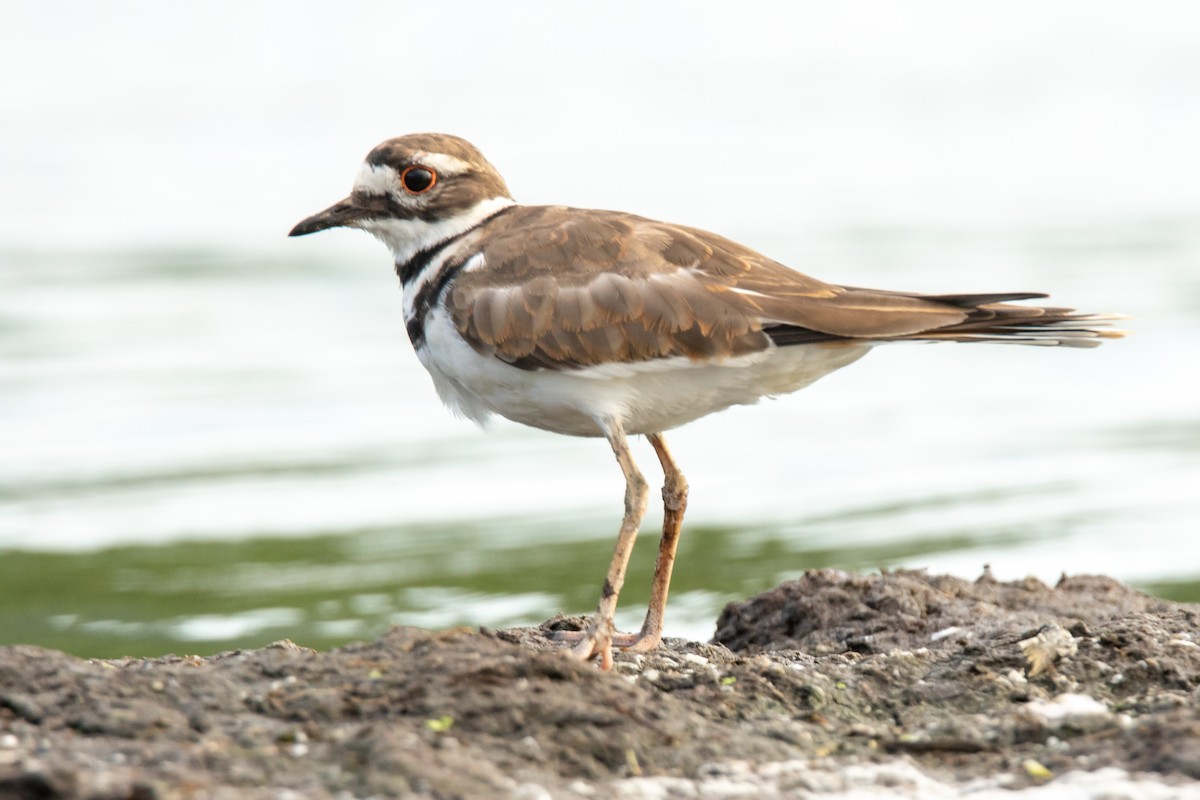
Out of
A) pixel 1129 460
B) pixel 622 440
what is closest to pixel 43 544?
pixel 622 440

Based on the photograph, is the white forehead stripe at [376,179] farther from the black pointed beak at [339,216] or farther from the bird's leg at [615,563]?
the bird's leg at [615,563]

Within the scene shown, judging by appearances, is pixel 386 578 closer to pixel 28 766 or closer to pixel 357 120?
pixel 28 766

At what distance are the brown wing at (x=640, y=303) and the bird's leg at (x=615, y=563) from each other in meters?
0.33

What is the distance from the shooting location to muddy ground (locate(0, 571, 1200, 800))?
4281mm

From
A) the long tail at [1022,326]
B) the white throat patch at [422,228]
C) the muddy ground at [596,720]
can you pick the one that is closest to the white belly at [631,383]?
the long tail at [1022,326]

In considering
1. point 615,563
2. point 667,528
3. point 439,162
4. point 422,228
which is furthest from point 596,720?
point 439,162

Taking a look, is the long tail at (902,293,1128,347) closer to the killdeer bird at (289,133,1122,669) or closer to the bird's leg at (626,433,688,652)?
the killdeer bird at (289,133,1122,669)

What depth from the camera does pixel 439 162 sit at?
22.2ft

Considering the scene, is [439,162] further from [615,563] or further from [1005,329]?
[1005,329]

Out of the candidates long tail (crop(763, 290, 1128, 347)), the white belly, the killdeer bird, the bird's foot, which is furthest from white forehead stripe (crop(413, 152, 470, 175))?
the bird's foot

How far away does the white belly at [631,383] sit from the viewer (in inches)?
238

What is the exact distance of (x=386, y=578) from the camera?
9898mm

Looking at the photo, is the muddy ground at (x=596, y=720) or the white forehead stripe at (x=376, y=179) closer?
the muddy ground at (x=596, y=720)

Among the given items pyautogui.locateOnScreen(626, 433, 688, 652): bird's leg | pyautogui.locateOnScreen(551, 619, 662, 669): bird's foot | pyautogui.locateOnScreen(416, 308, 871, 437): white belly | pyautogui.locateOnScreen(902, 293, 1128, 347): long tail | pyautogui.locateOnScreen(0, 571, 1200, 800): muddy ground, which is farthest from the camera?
pyautogui.locateOnScreen(626, 433, 688, 652): bird's leg
